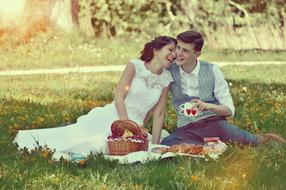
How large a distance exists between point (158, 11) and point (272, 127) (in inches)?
701

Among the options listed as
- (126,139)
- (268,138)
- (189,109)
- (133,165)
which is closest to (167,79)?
(189,109)

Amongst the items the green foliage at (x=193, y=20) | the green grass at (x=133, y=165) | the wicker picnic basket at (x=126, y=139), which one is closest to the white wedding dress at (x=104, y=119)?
the green grass at (x=133, y=165)

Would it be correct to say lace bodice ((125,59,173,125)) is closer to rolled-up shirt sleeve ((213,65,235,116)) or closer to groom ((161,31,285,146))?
groom ((161,31,285,146))

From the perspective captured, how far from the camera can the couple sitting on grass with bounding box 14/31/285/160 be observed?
23.9 ft

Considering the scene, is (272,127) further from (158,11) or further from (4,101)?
(158,11)

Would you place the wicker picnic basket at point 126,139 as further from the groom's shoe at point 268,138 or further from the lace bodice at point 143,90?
the groom's shoe at point 268,138

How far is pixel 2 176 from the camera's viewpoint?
17.3 ft

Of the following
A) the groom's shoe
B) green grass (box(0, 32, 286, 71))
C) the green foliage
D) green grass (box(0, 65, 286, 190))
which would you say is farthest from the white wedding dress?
the green foliage

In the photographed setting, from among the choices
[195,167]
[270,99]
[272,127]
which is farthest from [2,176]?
[270,99]

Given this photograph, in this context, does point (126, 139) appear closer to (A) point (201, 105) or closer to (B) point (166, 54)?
(A) point (201, 105)

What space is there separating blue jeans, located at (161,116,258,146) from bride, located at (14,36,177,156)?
0.20 meters

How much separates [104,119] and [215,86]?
1109 millimetres

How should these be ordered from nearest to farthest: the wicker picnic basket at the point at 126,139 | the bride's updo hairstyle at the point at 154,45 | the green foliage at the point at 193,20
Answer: the wicker picnic basket at the point at 126,139 < the bride's updo hairstyle at the point at 154,45 < the green foliage at the point at 193,20

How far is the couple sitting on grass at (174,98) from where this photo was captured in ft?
23.9
